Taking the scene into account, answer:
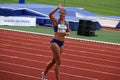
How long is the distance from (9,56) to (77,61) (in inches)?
90.6

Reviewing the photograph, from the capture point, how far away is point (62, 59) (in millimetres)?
12922

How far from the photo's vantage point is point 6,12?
2664cm

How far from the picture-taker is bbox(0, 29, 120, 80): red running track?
1016cm

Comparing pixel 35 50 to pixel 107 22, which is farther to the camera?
pixel 107 22

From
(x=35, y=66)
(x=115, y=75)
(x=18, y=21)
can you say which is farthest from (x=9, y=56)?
(x=18, y=21)

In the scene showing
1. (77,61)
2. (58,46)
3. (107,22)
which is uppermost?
(58,46)

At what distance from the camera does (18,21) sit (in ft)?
79.5

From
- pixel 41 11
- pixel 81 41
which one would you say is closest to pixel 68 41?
pixel 81 41

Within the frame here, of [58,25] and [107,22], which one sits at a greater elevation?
[58,25]

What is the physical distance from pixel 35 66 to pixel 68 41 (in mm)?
7314

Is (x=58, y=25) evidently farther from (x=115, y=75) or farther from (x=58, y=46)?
(x=115, y=75)

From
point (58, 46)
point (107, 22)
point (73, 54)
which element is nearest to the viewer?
point (58, 46)

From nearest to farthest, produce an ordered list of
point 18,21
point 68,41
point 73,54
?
point 73,54 → point 68,41 → point 18,21

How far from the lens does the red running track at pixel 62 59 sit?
1016cm
